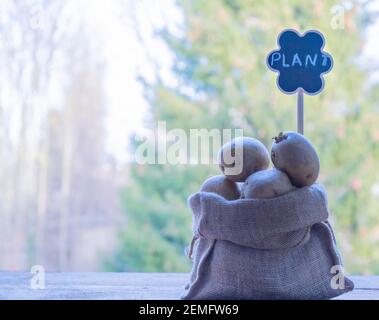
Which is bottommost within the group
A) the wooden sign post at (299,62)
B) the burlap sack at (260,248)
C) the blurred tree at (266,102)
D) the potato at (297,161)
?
the burlap sack at (260,248)

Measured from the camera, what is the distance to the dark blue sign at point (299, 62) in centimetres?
92

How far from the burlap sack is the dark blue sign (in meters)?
0.19

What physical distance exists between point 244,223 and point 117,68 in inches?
77.4

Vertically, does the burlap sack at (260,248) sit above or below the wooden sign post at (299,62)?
below

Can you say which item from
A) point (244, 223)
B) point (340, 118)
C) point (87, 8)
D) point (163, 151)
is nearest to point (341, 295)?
point (244, 223)

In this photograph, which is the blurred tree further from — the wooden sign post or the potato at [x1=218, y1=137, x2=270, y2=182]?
the potato at [x1=218, y1=137, x2=270, y2=182]

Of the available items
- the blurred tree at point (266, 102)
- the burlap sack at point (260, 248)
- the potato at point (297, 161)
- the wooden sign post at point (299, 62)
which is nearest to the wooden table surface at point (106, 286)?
the burlap sack at point (260, 248)

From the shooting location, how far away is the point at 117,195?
2904mm

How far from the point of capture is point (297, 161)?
0.81 meters

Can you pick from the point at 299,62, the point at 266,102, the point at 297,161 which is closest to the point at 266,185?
the point at 297,161

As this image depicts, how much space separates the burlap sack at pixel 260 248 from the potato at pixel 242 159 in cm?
6

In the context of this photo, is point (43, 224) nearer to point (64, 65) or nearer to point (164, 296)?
point (64, 65)

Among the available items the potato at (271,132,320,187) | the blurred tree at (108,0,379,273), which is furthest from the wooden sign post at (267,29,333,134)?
the blurred tree at (108,0,379,273)

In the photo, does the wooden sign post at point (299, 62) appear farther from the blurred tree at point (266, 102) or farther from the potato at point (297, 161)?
the blurred tree at point (266, 102)
